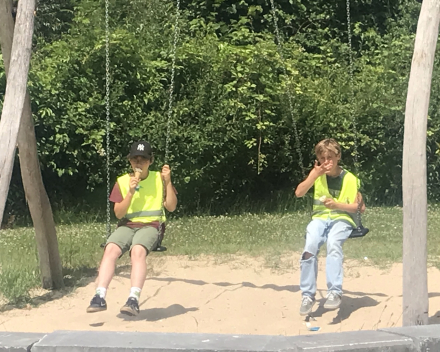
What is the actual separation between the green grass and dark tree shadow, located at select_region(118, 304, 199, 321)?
3.44 feet

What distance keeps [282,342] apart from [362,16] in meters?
11.1

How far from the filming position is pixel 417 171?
14.3 feet

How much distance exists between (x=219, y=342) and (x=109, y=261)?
5.71 feet

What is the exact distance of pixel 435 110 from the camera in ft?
38.6

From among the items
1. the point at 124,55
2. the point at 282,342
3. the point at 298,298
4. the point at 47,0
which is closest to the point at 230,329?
the point at 298,298

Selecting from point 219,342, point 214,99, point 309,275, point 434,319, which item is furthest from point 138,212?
point 214,99

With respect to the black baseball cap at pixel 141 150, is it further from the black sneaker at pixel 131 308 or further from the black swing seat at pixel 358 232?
the black swing seat at pixel 358 232

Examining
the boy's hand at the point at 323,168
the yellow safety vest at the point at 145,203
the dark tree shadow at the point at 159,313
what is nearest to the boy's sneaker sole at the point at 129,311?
the dark tree shadow at the point at 159,313

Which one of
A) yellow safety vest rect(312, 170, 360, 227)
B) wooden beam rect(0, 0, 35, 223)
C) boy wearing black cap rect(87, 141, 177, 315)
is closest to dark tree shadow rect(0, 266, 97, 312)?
boy wearing black cap rect(87, 141, 177, 315)

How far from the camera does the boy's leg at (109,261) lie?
5018mm

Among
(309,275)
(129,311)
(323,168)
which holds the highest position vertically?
(323,168)

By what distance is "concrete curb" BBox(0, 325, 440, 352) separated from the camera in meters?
3.67

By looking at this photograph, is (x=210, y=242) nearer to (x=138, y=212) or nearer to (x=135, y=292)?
(x=138, y=212)

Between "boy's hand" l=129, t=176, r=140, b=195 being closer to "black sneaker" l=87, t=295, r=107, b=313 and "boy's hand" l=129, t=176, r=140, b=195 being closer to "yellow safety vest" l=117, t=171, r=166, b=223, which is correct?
"yellow safety vest" l=117, t=171, r=166, b=223
